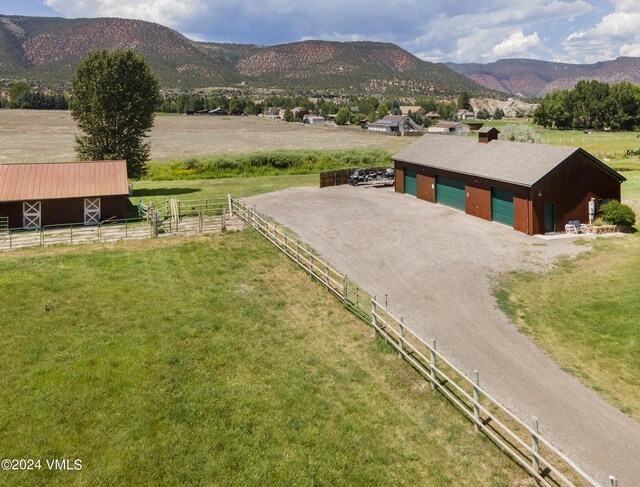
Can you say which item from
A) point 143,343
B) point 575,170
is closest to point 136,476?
point 143,343

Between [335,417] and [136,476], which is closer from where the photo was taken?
[136,476]

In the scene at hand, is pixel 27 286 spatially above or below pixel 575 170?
below

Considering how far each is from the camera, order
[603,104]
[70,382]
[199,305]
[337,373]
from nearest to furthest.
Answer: [70,382] → [337,373] → [199,305] → [603,104]

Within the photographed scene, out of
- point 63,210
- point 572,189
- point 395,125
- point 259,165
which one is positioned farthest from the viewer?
point 395,125

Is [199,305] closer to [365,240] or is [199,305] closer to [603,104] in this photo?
[365,240]

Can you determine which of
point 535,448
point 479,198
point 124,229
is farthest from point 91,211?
point 535,448

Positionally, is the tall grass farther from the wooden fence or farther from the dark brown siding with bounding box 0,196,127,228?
the dark brown siding with bounding box 0,196,127,228

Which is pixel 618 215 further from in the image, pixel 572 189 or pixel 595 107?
pixel 595 107

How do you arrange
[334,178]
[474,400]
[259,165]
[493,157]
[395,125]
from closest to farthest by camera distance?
1. [474,400]
2. [493,157]
3. [334,178]
4. [259,165]
5. [395,125]
